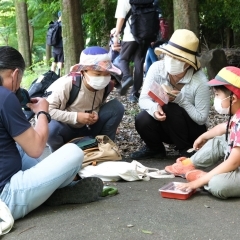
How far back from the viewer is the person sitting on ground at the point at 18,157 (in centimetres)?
288

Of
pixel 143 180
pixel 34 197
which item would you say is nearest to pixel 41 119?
pixel 34 197

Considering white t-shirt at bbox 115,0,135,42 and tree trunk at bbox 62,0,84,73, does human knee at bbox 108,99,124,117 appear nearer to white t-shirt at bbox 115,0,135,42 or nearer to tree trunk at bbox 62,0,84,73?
white t-shirt at bbox 115,0,135,42

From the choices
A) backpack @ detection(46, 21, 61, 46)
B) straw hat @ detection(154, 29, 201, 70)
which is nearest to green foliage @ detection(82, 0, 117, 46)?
backpack @ detection(46, 21, 61, 46)

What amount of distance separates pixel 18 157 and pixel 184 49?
206cm

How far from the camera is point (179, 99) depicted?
4340 mm

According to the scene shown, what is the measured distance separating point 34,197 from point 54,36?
27.3 ft

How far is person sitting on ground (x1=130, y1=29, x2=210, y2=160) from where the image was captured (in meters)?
4.34

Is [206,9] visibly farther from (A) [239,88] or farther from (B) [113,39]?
(A) [239,88]

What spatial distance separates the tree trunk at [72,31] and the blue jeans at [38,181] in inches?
188

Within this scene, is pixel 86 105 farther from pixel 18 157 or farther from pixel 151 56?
pixel 151 56

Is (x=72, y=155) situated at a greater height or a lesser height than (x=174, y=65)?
lesser

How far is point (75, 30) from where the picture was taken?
7.66 metres

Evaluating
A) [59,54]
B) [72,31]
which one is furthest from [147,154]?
[59,54]

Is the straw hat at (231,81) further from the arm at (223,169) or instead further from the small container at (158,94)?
the small container at (158,94)
